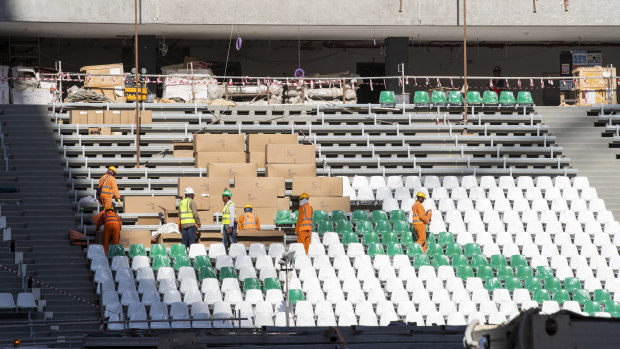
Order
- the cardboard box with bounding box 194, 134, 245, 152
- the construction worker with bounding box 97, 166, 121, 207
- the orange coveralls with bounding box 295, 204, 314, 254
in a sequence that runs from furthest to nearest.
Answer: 1. the cardboard box with bounding box 194, 134, 245, 152
2. the construction worker with bounding box 97, 166, 121, 207
3. the orange coveralls with bounding box 295, 204, 314, 254

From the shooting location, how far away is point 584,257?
26781mm

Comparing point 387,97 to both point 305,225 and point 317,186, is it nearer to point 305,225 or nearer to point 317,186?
point 317,186

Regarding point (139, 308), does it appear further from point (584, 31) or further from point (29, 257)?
point (584, 31)

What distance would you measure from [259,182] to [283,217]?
1.02 meters

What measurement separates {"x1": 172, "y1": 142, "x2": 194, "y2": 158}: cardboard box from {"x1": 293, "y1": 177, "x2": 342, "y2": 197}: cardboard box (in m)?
3.21

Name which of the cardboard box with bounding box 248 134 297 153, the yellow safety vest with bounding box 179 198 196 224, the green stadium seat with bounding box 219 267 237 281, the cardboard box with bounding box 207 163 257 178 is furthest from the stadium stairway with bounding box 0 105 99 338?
the cardboard box with bounding box 248 134 297 153

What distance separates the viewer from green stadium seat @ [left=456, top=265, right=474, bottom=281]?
25.5 m

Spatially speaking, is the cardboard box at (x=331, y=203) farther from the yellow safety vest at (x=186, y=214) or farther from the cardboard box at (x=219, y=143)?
the yellow safety vest at (x=186, y=214)

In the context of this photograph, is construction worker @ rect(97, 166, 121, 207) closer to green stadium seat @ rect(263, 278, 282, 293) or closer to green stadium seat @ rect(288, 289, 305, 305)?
green stadium seat @ rect(263, 278, 282, 293)

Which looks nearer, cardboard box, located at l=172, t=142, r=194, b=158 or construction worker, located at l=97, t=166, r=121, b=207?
construction worker, located at l=97, t=166, r=121, b=207

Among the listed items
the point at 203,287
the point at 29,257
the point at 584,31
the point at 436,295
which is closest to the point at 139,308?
the point at 203,287

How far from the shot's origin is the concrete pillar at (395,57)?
35.0 metres

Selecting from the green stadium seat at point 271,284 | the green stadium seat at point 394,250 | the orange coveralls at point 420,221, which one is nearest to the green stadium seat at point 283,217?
the green stadium seat at point 394,250

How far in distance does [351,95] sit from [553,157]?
5505mm
